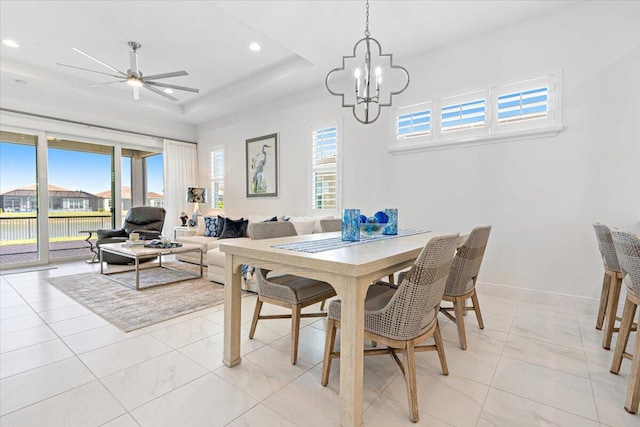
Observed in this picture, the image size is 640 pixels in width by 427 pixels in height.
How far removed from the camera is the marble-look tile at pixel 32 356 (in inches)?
70.4

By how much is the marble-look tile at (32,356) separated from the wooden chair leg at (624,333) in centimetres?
340

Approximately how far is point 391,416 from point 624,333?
1.46m

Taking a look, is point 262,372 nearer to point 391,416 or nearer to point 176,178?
point 391,416

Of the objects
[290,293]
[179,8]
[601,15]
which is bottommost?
[290,293]

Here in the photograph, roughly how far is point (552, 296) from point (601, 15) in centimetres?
261

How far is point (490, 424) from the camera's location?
4.38 feet

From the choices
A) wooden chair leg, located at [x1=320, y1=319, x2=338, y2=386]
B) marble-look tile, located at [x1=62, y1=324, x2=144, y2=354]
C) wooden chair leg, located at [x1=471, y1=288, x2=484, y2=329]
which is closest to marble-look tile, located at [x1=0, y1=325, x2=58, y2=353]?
marble-look tile, located at [x1=62, y1=324, x2=144, y2=354]

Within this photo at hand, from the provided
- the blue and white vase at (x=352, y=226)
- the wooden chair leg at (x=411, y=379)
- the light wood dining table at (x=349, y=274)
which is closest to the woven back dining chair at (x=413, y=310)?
the wooden chair leg at (x=411, y=379)

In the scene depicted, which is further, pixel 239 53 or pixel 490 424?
pixel 239 53

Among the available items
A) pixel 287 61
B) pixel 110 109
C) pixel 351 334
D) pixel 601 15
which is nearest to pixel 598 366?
pixel 351 334

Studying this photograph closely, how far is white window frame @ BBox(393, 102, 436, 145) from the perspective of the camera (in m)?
3.49

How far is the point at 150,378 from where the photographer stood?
66.3 inches

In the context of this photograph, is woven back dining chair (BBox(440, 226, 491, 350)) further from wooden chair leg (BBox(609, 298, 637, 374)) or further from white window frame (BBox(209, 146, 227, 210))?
white window frame (BBox(209, 146, 227, 210))

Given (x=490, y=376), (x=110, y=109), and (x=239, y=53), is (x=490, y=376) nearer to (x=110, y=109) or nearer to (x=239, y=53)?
(x=239, y=53)
